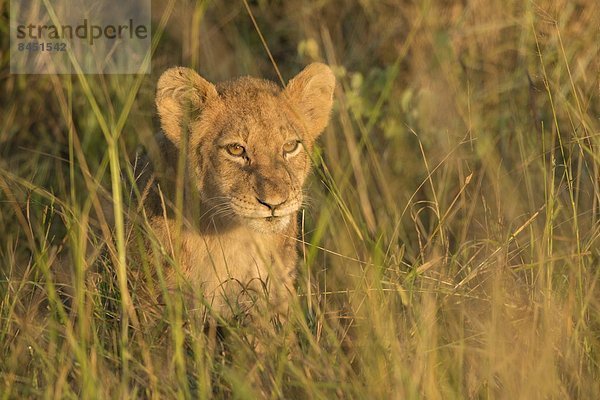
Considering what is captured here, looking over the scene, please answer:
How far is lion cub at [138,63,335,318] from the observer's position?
492cm

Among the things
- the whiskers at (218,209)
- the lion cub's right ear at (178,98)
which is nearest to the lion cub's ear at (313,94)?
the lion cub's right ear at (178,98)

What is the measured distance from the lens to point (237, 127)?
522 cm

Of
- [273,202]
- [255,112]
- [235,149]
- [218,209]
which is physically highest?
[255,112]

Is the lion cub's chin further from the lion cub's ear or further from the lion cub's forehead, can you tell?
the lion cub's ear

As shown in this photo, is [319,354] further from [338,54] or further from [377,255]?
[338,54]

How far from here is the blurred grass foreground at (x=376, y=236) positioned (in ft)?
11.9

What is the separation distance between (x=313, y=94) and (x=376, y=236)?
4.21 ft

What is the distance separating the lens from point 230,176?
506cm

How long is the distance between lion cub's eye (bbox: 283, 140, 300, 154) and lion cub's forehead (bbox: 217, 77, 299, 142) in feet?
0.10

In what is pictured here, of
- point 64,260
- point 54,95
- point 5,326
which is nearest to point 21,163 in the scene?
point 54,95

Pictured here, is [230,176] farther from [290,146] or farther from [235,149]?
[290,146]

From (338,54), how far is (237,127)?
2.74 metres

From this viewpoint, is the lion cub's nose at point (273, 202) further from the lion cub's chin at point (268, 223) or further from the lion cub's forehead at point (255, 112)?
the lion cub's forehead at point (255, 112)

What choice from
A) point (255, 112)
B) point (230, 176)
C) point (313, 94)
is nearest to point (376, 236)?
point (230, 176)
